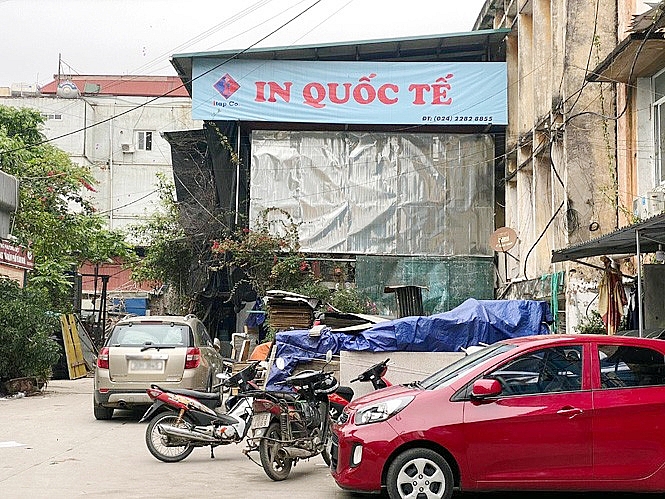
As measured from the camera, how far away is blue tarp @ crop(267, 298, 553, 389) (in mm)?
13492

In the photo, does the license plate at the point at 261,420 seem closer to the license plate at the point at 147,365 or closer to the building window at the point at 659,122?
the license plate at the point at 147,365

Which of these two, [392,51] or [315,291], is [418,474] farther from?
[392,51]

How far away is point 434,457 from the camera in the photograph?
793cm

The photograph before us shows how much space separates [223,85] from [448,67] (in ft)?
21.3

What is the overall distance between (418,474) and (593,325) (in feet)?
35.0

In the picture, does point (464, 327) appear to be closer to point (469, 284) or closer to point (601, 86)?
point (601, 86)

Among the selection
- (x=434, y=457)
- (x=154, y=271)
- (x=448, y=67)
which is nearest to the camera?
(x=434, y=457)

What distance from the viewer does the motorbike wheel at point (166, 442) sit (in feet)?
35.8

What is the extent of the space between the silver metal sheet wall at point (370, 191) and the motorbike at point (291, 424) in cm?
1733

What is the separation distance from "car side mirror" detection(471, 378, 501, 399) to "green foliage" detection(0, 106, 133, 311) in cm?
1598

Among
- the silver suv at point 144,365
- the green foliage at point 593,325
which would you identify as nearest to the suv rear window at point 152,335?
the silver suv at point 144,365

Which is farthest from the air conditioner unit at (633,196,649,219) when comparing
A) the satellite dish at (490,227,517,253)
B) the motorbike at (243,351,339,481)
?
the motorbike at (243,351,339,481)

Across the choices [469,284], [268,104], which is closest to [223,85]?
[268,104]

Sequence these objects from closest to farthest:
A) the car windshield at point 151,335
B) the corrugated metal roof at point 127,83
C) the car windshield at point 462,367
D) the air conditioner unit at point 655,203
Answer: the car windshield at point 462,367
the car windshield at point 151,335
the air conditioner unit at point 655,203
the corrugated metal roof at point 127,83
